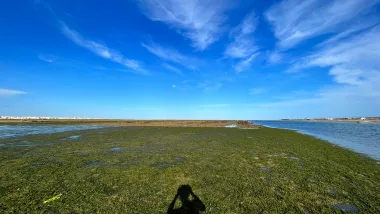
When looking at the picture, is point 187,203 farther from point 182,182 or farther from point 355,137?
point 355,137

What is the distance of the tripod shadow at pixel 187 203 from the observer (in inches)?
279

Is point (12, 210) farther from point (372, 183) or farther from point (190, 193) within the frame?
point (372, 183)

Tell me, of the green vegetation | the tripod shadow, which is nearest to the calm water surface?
the green vegetation

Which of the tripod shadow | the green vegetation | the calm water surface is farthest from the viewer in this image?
the calm water surface

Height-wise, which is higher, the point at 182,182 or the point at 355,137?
the point at 355,137

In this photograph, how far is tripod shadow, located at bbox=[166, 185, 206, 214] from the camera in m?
7.08

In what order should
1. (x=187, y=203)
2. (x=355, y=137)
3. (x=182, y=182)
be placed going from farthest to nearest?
1. (x=355, y=137)
2. (x=182, y=182)
3. (x=187, y=203)

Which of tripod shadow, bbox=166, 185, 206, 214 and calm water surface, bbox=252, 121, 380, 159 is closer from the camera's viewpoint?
tripod shadow, bbox=166, 185, 206, 214

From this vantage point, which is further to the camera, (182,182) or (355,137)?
(355,137)

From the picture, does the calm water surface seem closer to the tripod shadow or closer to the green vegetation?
the green vegetation

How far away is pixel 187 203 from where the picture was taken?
770 centimetres

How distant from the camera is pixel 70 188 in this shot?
904 cm

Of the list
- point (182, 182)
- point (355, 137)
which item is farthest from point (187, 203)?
point (355, 137)

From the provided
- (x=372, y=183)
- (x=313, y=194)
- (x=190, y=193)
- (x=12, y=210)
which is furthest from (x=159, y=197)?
(x=372, y=183)
